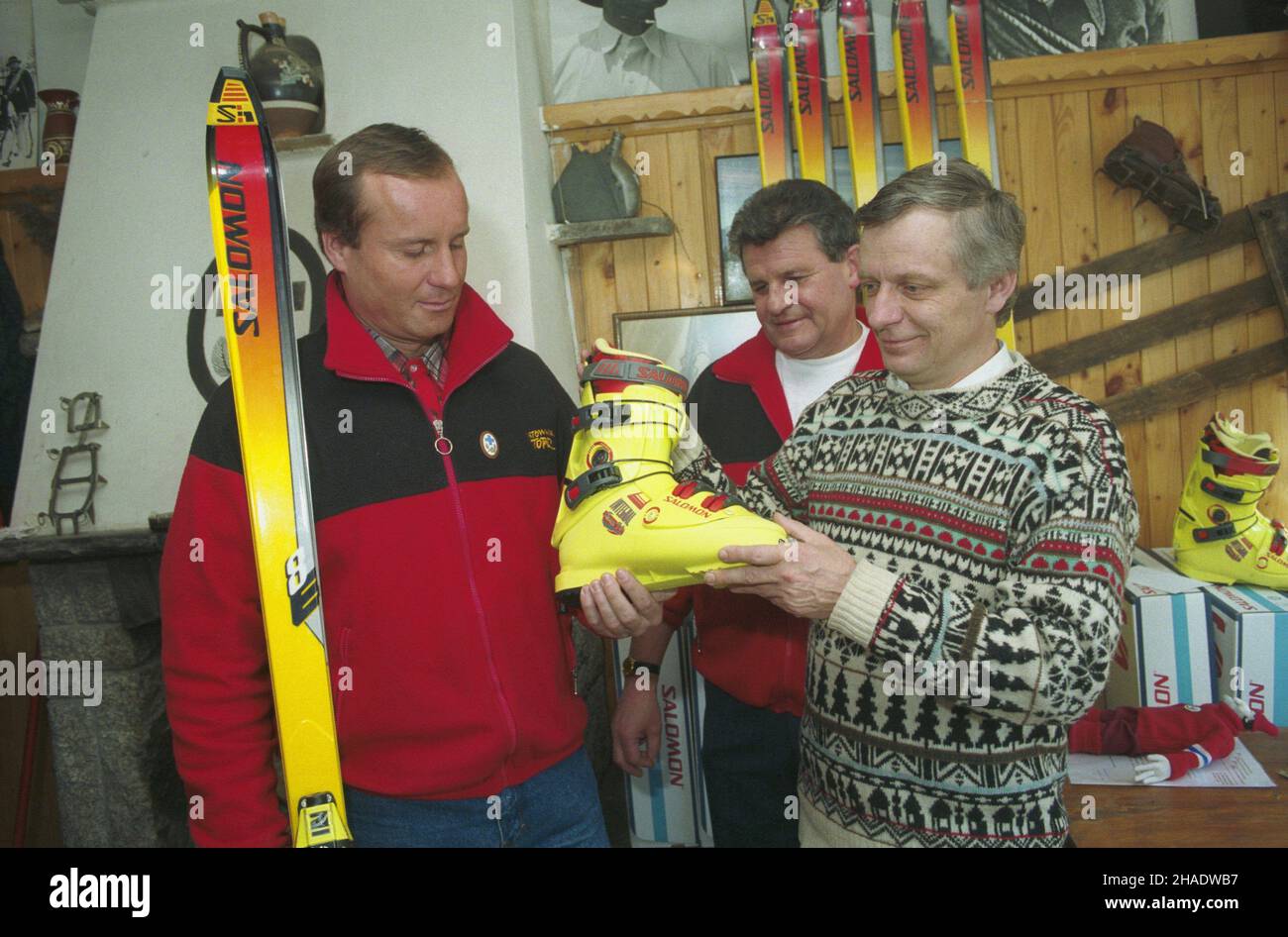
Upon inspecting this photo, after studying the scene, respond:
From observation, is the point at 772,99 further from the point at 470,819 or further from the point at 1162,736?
the point at 470,819

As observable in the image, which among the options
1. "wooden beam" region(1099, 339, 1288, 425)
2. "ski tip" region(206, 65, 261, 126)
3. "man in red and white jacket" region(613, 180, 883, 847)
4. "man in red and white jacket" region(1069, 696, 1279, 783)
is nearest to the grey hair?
"man in red and white jacket" region(613, 180, 883, 847)

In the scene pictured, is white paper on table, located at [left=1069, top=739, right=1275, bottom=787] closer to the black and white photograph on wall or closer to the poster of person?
the black and white photograph on wall

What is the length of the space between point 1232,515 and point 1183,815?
90 centimetres

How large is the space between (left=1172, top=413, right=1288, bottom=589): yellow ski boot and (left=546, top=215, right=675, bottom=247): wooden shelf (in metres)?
1.48

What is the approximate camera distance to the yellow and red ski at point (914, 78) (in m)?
2.18

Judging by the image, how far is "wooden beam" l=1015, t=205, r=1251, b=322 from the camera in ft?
7.63

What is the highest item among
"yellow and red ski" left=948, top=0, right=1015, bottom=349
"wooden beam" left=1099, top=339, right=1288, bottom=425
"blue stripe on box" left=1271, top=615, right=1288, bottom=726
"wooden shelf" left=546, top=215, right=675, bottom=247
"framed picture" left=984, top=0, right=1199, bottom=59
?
"framed picture" left=984, top=0, right=1199, bottom=59

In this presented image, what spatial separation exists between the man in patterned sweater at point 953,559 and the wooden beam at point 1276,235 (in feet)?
5.91

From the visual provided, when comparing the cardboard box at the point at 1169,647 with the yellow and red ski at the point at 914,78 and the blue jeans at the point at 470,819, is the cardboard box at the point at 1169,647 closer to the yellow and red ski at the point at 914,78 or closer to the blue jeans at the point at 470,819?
the yellow and red ski at the point at 914,78

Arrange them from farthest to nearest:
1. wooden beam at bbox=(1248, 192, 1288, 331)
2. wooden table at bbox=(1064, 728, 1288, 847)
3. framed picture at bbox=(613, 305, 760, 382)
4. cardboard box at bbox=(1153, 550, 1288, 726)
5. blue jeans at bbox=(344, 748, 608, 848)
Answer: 1. framed picture at bbox=(613, 305, 760, 382)
2. wooden beam at bbox=(1248, 192, 1288, 331)
3. cardboard box at bbox=(1153, 550, 1288, 726)
4. wooden table at bbox=(1064, 728, 1288, 847)
5. blue jeans at bbox=(344, 748, 608, 848)

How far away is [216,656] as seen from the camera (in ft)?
3.72

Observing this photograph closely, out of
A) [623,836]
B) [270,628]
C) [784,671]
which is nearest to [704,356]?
[784,671]
